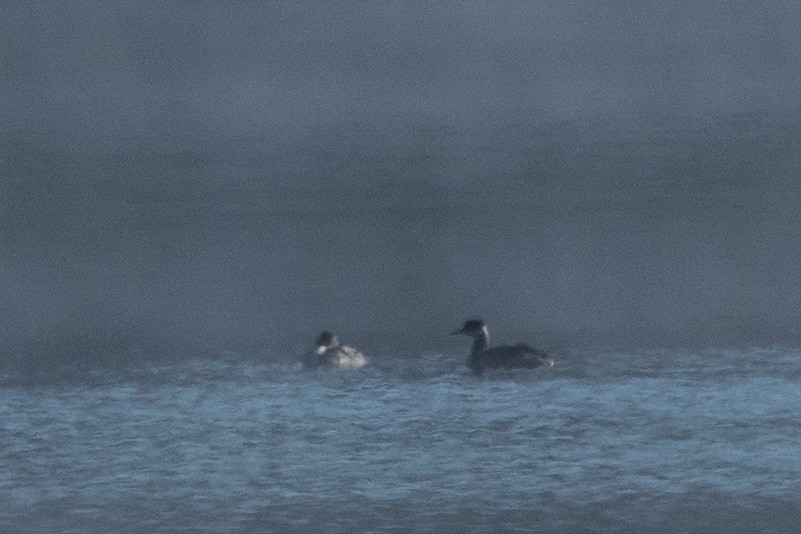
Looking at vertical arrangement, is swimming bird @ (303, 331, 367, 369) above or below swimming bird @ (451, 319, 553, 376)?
above

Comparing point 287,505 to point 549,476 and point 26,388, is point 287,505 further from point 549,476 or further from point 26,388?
point 26,388

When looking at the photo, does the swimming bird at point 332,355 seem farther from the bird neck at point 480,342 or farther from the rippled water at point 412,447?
the bird neck at point 480,342

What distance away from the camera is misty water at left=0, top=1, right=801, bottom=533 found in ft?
34.4

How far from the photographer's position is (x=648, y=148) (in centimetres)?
2647

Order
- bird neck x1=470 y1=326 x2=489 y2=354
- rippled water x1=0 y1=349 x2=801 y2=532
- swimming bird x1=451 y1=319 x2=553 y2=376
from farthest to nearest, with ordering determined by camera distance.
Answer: bird neck x1=470 y1=326 x2=489 y2=354 < swimming bird x1=451 y1=319 x2=553 y2=376 < rippled water x1=0 y1=349 x2=801 y2=532

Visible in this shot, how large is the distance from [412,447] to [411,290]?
17.6ft

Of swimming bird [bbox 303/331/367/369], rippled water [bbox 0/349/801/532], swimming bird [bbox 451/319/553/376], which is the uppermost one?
swimming bird [bbox 303/331/367/369]

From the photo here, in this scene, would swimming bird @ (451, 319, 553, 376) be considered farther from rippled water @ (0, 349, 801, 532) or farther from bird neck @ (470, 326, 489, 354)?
rippled water @ (0, 349, 801, 532)

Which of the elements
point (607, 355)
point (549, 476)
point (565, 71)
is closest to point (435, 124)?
point (565, 71)

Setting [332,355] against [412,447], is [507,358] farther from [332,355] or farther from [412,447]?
[412,447]

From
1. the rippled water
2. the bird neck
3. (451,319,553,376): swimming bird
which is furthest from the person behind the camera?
the bird neck

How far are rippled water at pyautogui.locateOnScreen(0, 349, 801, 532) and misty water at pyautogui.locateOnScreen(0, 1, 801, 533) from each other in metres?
0.03

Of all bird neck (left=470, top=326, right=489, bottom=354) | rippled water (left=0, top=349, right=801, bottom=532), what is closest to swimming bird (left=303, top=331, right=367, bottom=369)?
rippled water (left=0, top=349, right=801, bottom=532)

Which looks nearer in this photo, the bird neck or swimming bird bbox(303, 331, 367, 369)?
swimming bird bbox(303, 331, 367, 369)
